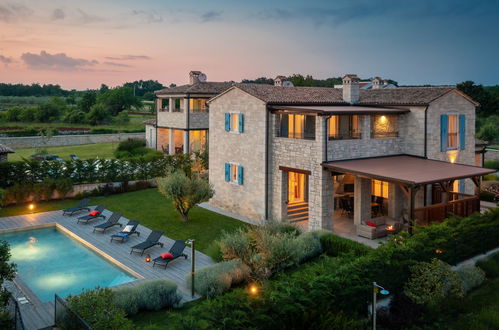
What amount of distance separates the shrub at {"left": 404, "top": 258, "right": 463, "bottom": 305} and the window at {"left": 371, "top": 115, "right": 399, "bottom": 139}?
991 centimetres

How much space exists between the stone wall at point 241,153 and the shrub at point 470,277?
9.74 meters

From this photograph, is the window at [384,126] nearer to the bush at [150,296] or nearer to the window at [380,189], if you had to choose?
the window at [380,189]

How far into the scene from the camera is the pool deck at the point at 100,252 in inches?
492

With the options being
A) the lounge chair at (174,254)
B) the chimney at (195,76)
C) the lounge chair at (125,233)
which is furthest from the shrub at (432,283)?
the chimney at (195,76)

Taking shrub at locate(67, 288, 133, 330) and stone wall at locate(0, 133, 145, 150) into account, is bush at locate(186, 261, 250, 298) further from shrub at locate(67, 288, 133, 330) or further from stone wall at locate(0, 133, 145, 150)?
stone wall at locate(0, 133, 145, 150)

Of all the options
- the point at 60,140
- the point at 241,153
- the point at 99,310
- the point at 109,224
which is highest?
the point at 60,140

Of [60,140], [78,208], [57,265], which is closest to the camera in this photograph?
[57,265]

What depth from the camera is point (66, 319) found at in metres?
10.1

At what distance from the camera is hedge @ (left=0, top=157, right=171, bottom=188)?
86.7ft

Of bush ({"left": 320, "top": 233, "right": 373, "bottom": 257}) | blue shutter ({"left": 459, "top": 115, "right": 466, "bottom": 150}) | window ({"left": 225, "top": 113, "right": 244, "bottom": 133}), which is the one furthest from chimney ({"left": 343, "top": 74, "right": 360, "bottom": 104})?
bush ({"left": 320, "top": 233, "right": 373, "bottom": 257})

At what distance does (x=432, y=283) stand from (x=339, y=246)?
4225 mm

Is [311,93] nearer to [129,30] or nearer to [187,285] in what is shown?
[187,285]

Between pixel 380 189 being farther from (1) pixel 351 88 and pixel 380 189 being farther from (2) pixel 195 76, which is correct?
(2) pixel 195 76

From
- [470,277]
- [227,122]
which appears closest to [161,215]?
[227,122]
